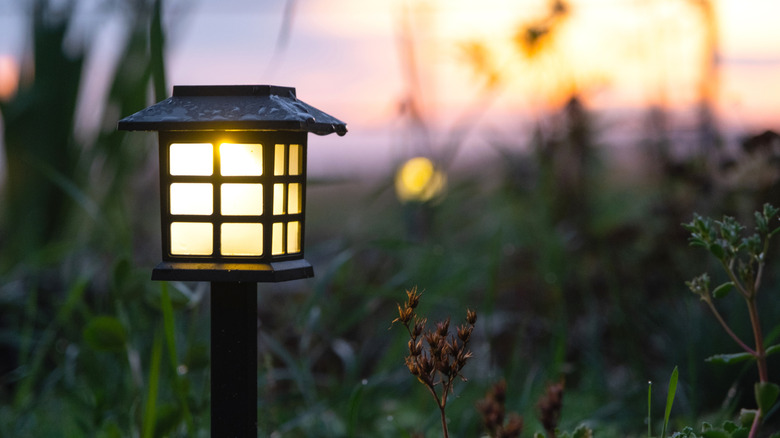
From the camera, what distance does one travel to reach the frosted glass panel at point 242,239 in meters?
1.46

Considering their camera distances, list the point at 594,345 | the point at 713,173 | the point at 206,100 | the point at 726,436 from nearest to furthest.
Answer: the point at 726,436 < the point at 206,100 < the point at 594,345 < the point at 713,173

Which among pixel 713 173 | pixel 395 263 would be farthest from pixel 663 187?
pixel 395 263

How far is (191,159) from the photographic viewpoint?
147 cm

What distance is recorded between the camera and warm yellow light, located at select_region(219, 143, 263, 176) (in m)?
1.45

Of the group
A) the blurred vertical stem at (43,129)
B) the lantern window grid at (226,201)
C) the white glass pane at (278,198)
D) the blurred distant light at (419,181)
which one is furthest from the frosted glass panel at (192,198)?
the blurred vertical stem at (43,129)

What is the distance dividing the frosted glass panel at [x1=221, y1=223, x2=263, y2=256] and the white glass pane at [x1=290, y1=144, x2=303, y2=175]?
5.6 inches

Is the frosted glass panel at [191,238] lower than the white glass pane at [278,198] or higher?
lower

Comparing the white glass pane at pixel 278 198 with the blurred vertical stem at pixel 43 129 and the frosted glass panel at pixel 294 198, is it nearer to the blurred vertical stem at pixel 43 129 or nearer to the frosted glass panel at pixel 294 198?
the frosted glass panel at pixel 294 198

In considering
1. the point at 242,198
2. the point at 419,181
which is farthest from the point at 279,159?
the point at 419,181

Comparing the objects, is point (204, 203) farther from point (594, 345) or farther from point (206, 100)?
point (594, 345)

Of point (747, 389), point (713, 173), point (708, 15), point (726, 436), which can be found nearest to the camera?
point (726, 436)

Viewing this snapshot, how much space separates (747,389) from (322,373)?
193 centimetres

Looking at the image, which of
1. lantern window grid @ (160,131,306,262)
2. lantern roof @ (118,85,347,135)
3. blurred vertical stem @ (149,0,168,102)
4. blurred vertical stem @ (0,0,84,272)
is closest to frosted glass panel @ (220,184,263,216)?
lantern window grid @ (160,131,306,262)

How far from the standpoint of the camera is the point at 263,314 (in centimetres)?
348
